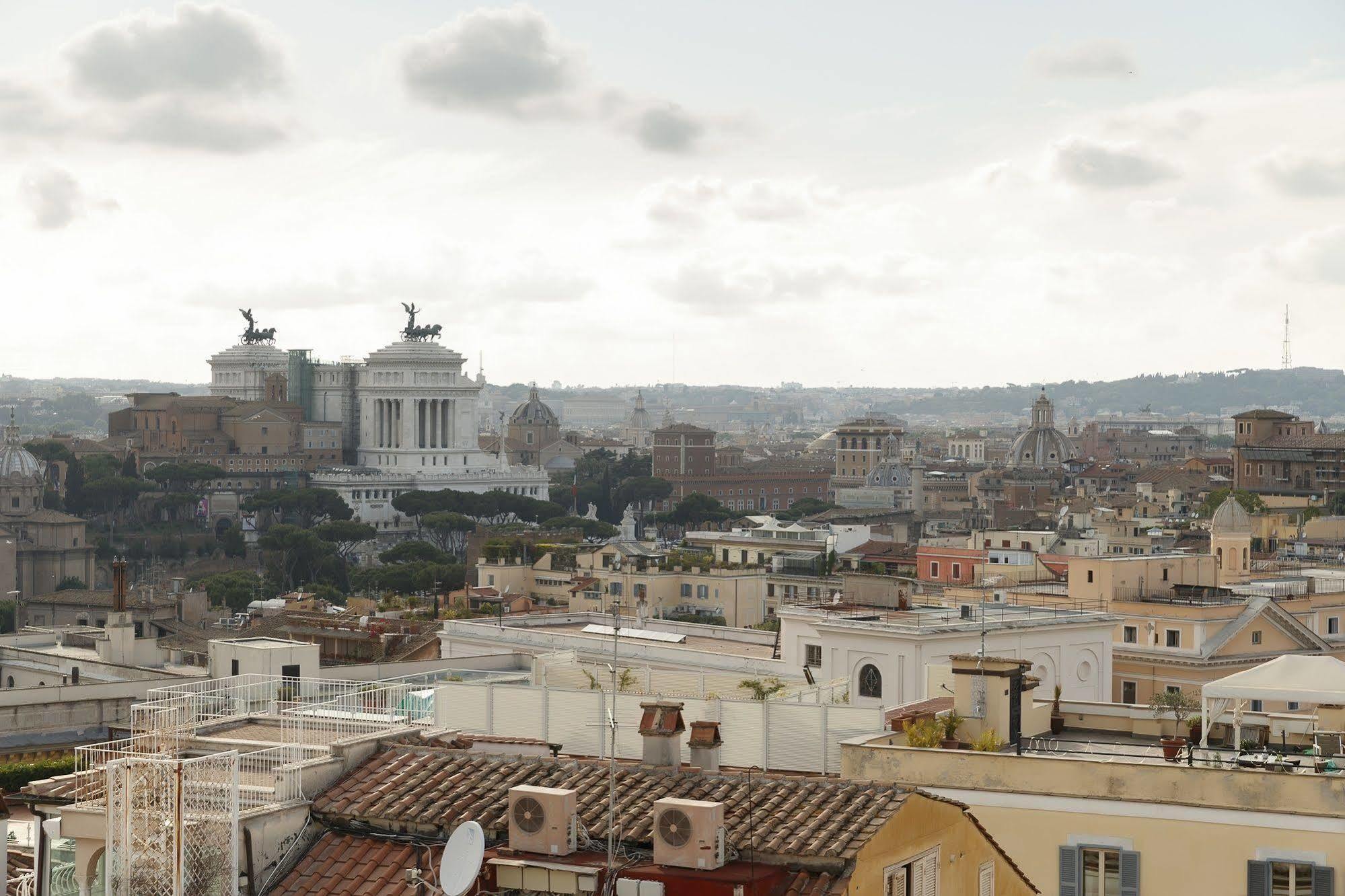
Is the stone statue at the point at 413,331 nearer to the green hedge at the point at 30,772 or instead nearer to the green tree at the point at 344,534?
the green tree at the point at 344,534

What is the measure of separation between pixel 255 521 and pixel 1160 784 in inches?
3801

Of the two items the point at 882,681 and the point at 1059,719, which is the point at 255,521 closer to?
the point at 882,681

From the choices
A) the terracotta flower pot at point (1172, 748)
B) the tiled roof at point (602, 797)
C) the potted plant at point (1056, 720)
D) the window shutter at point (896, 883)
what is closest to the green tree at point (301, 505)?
the potted plant at point (1056, 720)

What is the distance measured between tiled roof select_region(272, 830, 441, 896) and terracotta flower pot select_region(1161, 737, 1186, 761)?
4747 millimetres

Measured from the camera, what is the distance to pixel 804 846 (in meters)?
8.82

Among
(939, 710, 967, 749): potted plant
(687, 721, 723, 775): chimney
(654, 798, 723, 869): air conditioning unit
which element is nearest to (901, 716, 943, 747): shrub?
(939, 710, 967, 749): potted plant

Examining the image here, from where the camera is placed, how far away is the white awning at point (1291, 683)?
1235 cm

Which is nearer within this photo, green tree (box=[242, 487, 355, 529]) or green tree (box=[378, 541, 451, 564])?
green tree (box=[378, 541, 451, 564])

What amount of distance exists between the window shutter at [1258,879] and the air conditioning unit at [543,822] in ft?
12.3

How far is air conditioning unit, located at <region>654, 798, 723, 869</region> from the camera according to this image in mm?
8672

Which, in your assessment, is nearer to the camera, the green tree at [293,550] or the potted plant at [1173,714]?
the potted plant at [1173,714]

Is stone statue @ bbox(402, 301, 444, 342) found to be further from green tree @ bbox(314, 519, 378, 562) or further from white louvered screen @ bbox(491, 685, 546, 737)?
white louvered screen @ bbox(491, 685, 546, 737)

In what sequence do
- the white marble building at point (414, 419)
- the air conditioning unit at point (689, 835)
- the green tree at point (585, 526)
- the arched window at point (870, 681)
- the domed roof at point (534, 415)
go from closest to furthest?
the air conditioning unit at point (689, 835), the arched window at point (870, 681), the green tree at point (585, 526), the white marble building at point (414, 419), the domed roof at point (534, 415)

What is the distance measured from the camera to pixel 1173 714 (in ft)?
48.0
